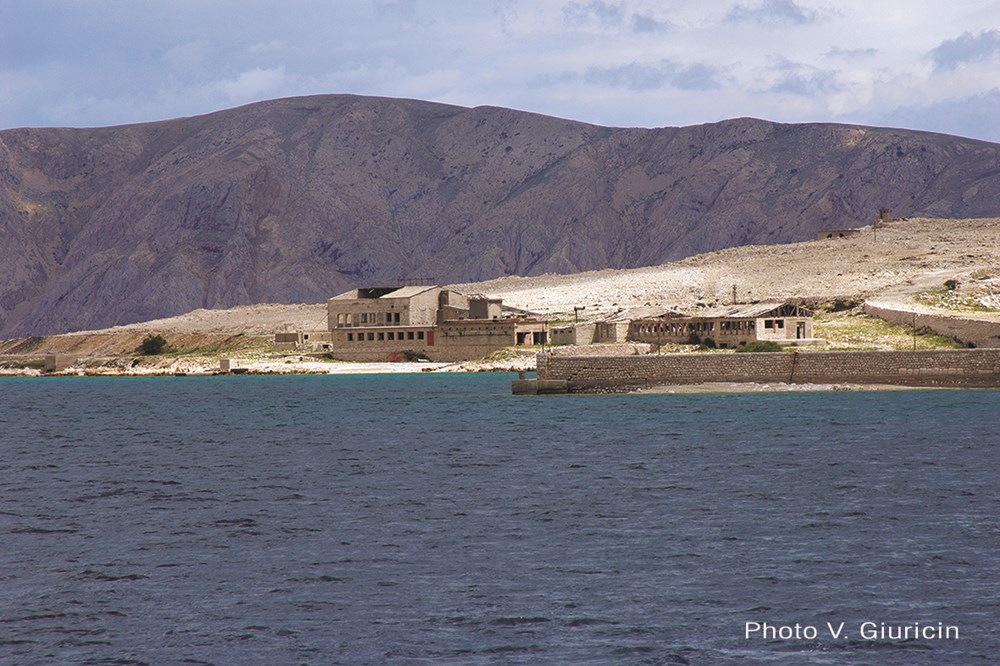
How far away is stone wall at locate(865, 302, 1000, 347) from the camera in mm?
76625

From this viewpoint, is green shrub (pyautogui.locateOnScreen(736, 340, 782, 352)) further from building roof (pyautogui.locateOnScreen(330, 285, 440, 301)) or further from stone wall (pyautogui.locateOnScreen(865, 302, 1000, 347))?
building roof (pyautogui.locateOnScreen(330, 285, 440, 301))

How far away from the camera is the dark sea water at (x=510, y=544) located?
66.4 feet

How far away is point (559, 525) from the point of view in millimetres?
29531

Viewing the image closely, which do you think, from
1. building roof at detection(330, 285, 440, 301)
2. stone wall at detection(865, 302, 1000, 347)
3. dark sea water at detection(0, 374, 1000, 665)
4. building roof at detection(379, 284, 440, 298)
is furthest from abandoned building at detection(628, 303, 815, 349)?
dark sea water at detection(0, 374, 1000, 665)

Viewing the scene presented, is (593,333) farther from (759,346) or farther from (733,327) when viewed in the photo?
(759,346)

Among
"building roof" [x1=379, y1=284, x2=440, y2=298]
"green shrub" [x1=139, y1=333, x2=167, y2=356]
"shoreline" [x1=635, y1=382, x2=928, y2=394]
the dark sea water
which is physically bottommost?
the dark sea water

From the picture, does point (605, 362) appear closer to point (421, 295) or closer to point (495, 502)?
point (495, 502)

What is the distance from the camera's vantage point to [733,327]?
9438cm

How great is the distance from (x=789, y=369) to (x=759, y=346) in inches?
903

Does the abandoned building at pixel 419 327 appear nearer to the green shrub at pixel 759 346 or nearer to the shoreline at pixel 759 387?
the green shrub at pixel 759 346

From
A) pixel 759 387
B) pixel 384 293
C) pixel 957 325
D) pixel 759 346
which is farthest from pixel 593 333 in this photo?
pixel 759 387

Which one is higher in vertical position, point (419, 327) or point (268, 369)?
point (419, 327)

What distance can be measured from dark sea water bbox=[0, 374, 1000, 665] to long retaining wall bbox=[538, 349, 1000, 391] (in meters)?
9.56

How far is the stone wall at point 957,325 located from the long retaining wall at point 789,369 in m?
13.5
